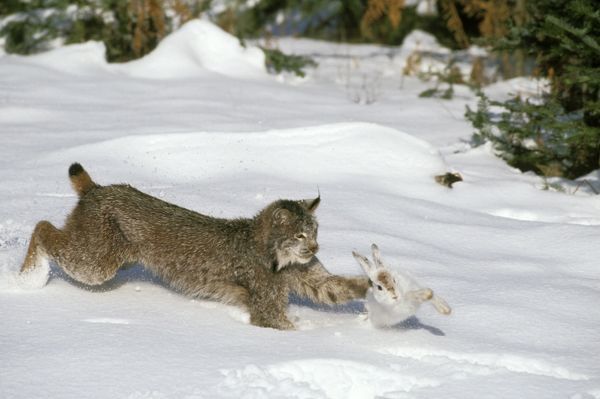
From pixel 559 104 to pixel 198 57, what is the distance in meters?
4.85

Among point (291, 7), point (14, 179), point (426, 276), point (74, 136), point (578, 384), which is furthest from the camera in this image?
point (291, 7)

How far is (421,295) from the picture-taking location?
422cm

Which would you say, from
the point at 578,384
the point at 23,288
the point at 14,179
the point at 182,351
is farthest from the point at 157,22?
the point at 578,384

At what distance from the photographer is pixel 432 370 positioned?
3836 mm

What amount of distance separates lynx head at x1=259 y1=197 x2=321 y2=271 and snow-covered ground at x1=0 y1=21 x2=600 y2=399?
0.39 meters

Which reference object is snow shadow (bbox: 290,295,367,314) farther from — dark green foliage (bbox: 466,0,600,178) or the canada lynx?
dark green foliage (bbox: 466,0,600,178)

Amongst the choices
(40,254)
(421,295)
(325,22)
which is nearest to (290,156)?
(40,254)

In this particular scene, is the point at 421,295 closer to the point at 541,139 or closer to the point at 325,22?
the point at 541,139

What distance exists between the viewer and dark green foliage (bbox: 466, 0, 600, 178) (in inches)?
268

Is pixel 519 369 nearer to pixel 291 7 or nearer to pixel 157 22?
pixel 157 22

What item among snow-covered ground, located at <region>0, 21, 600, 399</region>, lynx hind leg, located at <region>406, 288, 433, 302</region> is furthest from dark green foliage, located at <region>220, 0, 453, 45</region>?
lynx hind leg, located at <region>406, 288, 433, 302</region>

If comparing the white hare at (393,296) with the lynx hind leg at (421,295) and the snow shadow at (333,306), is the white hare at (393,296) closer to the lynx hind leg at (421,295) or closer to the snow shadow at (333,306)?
the lynx hind leg at (421,295)

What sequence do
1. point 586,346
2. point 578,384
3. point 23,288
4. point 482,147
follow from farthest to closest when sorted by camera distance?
point 482,147 < point 23,288 < point 586,346 < point 578,384

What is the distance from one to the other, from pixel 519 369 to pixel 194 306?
1.90 m
